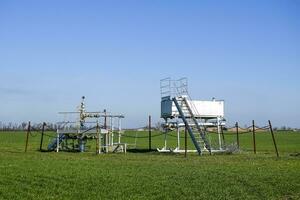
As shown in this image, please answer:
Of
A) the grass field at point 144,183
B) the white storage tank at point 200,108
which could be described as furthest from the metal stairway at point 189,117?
the grass field at point 144,183

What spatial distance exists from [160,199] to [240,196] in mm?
2041

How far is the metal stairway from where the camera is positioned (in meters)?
32.5

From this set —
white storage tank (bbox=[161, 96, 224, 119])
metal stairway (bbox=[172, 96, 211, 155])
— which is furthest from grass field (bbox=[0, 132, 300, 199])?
white storage tank (bbox=[161, 96, 224, 119])

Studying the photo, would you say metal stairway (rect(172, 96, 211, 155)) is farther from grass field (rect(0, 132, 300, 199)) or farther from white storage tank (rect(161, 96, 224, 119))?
grass field (rect(0, 132, 300, 199))

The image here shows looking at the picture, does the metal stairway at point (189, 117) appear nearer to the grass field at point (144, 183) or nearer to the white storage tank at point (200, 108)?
the white storage tank at point (200, 108)

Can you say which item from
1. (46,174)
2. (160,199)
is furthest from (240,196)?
(46,174)

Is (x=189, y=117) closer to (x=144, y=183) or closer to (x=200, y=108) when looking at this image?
(x=200, y=108)

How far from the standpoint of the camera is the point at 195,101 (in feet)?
116

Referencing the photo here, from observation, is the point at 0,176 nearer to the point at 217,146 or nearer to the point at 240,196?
the point at 240,196

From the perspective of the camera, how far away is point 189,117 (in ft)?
113

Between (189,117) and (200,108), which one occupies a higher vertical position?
(200,108)

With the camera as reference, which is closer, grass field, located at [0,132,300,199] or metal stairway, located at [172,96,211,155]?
grass field, located at [0,132,300,199]

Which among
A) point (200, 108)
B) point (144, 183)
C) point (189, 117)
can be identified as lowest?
point (144, 183)

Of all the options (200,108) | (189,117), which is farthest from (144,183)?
(200,108)
